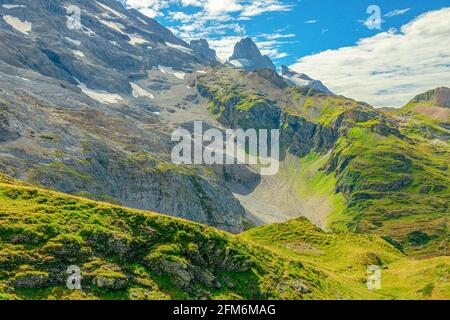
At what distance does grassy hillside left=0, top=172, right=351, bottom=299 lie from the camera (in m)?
44.6

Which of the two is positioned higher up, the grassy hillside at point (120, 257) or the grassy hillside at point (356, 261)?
the grassy hillside at point (120, 257)

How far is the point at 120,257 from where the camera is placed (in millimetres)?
50281

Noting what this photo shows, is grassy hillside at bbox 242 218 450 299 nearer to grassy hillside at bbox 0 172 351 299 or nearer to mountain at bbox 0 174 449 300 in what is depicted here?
mountain at bbox 0 174 449 300

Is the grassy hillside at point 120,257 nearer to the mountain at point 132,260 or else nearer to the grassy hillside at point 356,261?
the mountain at point 132,260

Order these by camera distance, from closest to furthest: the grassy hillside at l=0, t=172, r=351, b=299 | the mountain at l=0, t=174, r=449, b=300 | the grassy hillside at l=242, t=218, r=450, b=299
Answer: the grassy hillside at l=0, t=172, r=351, b=299, the mountain at l=0, t=174, r=449, b=300, the grassy hillside at l=242, t=218, r=450, b=299

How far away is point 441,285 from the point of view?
218 ft

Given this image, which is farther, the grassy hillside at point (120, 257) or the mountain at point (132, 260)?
the mountain at point (132, 260)

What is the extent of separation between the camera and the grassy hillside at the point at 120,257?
44562mm

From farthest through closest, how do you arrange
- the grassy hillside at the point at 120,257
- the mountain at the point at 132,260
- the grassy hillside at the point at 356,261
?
the grassy hillside at the point at 356,261, the mountain at the point at 132,260, the grassy hillside at the point at 120,257

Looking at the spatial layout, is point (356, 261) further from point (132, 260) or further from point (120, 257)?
point (120, 257)

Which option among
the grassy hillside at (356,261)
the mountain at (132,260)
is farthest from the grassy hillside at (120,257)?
the grassy hillside at (356,261)

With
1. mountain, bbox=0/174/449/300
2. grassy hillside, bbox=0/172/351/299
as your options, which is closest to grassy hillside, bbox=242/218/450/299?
mountain, bbox=0/174/449/300
